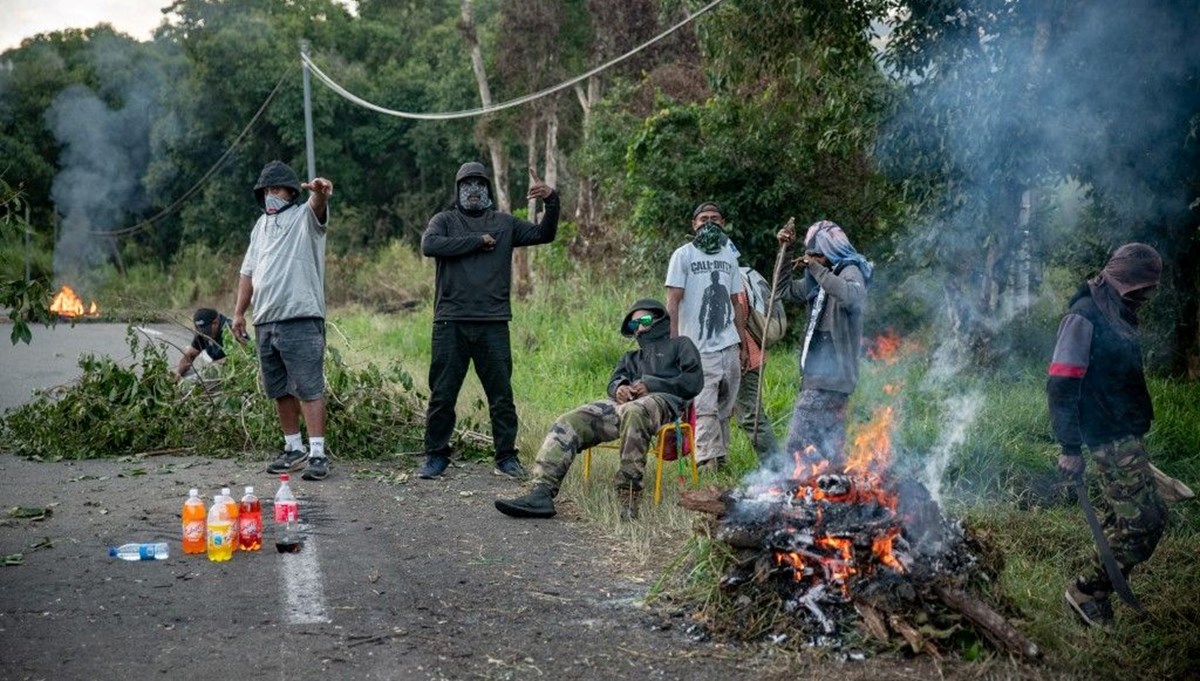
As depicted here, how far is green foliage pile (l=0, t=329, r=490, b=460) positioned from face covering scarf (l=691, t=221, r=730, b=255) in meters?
2.62

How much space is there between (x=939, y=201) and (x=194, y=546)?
699 cm

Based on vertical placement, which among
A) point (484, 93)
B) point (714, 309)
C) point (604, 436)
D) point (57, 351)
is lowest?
point (57, 351)

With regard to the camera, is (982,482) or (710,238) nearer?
(982,482)

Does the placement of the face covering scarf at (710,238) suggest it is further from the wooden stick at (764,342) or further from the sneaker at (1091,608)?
the sneaker at (1091,608)

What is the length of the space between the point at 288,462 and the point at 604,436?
9.56 ft

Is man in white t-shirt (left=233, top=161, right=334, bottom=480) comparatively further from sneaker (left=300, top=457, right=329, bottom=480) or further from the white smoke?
the white smoke

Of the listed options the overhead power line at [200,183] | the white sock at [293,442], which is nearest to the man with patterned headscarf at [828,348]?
the white sock at [293,442]

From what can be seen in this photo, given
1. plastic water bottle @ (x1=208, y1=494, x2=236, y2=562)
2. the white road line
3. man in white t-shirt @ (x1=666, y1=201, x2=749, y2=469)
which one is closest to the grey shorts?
the white road line

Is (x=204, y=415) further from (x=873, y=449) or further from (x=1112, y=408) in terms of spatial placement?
(x=1112, y=408)

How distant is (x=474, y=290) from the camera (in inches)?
339

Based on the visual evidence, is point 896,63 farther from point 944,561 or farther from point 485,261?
point 944,561

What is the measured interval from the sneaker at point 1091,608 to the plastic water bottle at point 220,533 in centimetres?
446

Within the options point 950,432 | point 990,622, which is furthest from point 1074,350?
point 950,432

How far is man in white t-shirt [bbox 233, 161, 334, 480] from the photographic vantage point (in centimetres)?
866
